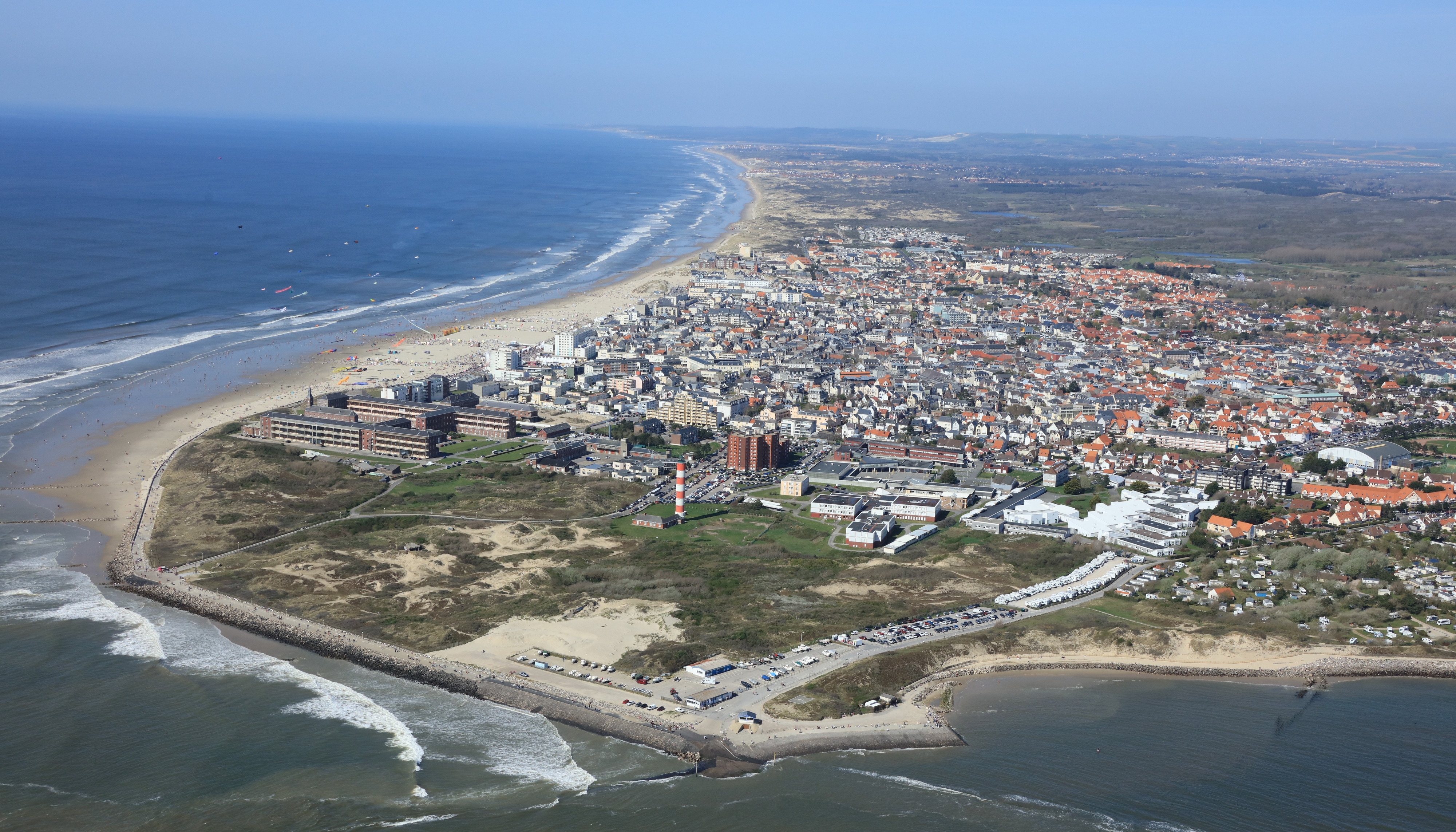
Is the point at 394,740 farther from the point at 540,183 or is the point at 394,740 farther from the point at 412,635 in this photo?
the point at 540,183

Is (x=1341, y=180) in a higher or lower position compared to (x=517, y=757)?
higher

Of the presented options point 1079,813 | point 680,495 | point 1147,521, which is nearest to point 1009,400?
point 1147,521

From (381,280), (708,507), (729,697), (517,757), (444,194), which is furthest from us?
(444,194)

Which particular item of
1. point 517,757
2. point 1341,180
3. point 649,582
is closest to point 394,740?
point 517,757

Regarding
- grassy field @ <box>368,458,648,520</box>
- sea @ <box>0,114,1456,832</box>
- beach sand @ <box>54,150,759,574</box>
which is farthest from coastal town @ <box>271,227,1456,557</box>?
sea @ <box>0,114,1456,832</box>

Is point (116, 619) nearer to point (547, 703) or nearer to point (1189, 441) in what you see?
point (547, 703)

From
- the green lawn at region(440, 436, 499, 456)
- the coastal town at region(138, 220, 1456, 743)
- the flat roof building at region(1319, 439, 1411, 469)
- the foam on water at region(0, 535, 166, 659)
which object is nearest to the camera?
the foam on water at region(0, 535, 166, 659)

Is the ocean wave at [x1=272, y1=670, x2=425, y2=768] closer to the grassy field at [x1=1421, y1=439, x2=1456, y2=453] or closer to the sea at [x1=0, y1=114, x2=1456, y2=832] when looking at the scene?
the sea at [x1=0, y1=114, x2=1456, y2=832]
